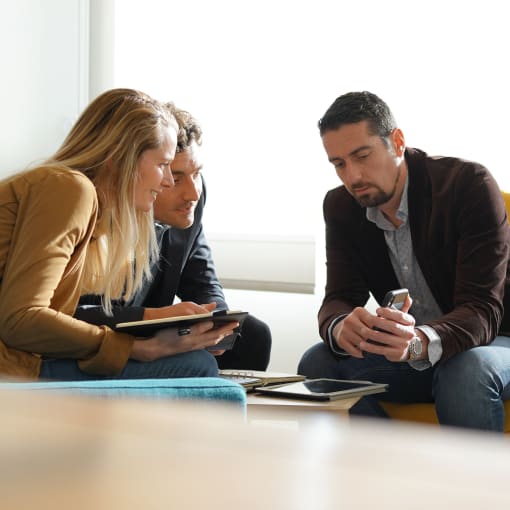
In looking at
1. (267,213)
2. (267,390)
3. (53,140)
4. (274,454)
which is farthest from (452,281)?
(53,140)

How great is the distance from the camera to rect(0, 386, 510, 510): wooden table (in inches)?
4.7

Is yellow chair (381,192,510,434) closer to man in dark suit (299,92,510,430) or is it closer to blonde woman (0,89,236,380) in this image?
man in dark suit (299,92,510,430)

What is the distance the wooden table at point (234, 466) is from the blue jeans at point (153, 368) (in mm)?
1593

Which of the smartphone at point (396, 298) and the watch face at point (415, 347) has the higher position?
the smartphone at point (396, 298)

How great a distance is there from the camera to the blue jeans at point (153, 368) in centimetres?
172

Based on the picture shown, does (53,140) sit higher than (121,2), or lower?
lower

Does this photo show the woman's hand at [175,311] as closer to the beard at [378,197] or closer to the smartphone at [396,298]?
the smartphone at [396,298]

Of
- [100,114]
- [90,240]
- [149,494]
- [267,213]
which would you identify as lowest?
[267,213]

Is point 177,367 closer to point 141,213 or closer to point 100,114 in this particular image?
point 141,213

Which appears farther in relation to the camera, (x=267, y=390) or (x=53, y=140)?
(x=53, y=140)

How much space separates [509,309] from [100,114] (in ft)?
3.68

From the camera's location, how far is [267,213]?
149 inches

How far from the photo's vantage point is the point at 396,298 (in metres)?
2.04

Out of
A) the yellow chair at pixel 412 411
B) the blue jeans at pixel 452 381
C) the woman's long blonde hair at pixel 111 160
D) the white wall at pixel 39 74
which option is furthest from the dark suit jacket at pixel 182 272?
the white wall at pixel 39 74
